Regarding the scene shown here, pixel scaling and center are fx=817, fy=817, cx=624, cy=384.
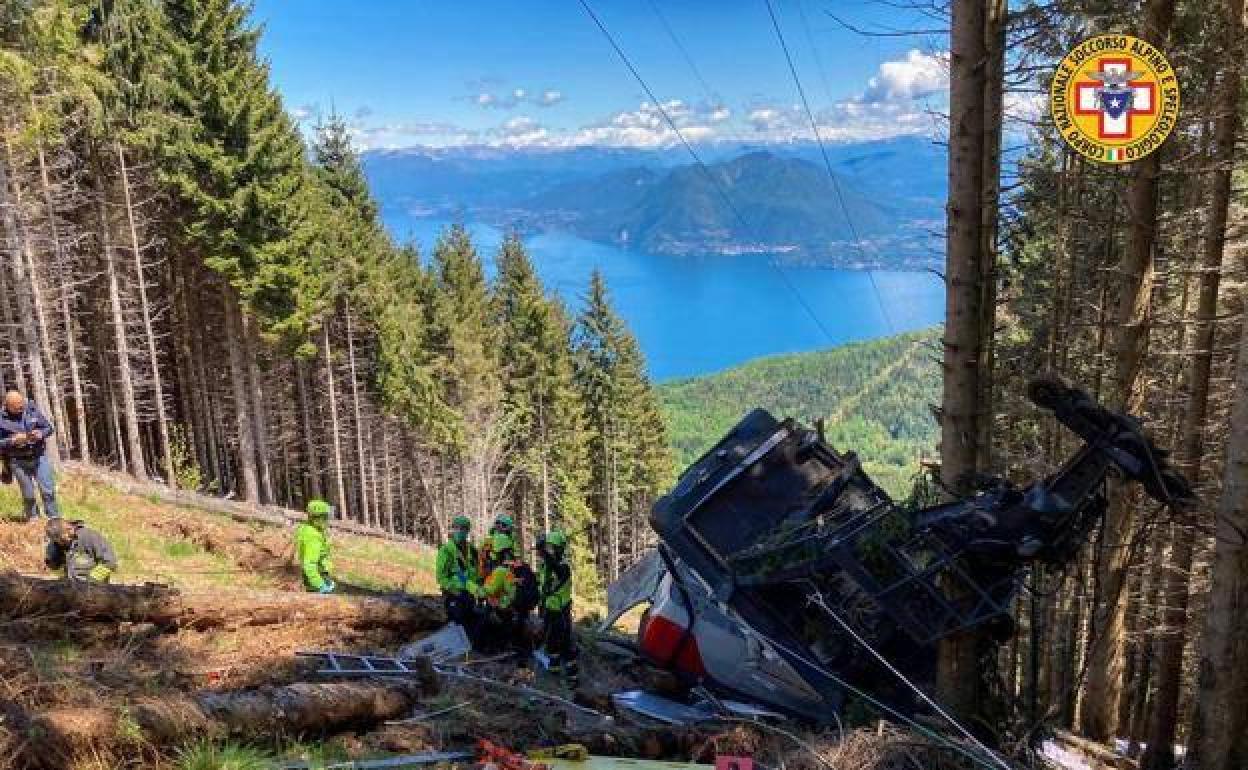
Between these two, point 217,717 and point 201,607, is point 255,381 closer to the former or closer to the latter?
point 201,607

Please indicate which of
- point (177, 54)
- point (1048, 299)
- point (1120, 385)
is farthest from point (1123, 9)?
point (177, 54)

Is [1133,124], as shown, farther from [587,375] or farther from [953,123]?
[587,375]

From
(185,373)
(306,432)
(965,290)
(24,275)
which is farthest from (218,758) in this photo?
(306,432)

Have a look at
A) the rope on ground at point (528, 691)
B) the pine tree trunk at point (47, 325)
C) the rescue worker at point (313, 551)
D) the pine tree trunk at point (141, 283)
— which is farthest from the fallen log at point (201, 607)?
the pine tree trunk at point (141, 283)

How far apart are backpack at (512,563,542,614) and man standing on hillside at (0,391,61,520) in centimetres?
617

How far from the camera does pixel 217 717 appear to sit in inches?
197

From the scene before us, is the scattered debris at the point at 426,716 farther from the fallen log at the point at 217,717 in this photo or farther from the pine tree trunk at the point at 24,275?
the pine tree trunk at the point at 24,275

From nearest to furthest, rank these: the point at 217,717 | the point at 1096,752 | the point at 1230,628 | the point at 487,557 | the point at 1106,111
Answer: the point at 217,717
the point at 1230,628
the point at 1106,111
the point at 487,557
the point at 1096,752

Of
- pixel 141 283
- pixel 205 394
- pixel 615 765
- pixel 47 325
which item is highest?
pixel 141 283

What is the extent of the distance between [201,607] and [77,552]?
8.00 feet

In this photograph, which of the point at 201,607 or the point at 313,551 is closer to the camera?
the point at 201,607

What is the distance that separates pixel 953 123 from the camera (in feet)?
20.9

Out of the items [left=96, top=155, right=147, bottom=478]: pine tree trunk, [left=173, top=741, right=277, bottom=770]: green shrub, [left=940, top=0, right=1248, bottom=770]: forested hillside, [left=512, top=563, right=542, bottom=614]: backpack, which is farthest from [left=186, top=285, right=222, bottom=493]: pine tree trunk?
[left=173, top=741, right=277, bottom=770]: green shrub

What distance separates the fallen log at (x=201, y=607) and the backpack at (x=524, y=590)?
0.96 meters
